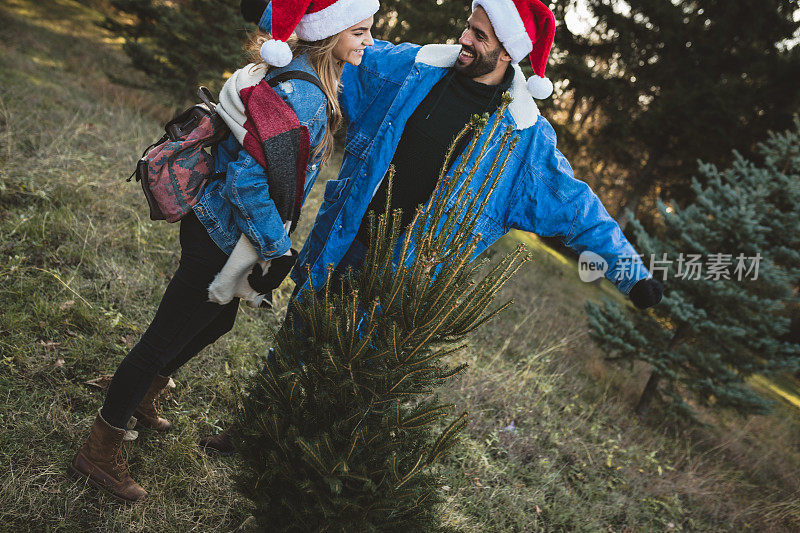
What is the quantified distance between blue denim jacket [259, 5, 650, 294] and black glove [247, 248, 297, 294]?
0.49m

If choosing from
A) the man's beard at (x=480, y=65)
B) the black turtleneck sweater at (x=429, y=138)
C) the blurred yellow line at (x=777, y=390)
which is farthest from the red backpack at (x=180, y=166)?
the blurred yellow line at (x=777, y=390)

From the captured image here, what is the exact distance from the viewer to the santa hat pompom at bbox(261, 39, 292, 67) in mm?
1586

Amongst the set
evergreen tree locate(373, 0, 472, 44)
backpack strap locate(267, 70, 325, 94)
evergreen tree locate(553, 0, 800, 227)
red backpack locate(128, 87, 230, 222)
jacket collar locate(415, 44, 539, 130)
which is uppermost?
evergreen tree locate(553, 0, 800, 227)

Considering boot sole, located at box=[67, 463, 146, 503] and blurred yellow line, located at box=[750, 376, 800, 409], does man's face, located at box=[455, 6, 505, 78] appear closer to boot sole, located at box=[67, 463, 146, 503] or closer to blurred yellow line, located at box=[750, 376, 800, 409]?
boot sole, located at box=[67, 463, 146, 503]

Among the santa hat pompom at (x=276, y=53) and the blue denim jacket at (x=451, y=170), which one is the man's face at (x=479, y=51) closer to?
the blue denim jacket at (x=451, y=170)

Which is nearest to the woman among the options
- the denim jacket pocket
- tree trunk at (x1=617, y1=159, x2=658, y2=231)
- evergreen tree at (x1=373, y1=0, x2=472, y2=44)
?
the denim jacket pocket

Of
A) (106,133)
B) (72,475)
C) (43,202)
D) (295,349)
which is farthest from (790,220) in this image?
(106,133)

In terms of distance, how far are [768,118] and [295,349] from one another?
47.8 ft

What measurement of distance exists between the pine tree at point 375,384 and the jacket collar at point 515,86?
2.71ft

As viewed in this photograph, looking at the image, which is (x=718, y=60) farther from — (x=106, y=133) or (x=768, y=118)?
(x=106, y=133)

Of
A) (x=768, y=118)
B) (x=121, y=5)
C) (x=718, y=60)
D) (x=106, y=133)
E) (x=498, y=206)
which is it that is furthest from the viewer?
(x=718, y=60)

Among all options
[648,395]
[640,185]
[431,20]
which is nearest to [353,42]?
[648,395]

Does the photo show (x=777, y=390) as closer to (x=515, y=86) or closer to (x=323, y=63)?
(x=515, y=86)

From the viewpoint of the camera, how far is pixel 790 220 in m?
4.93
